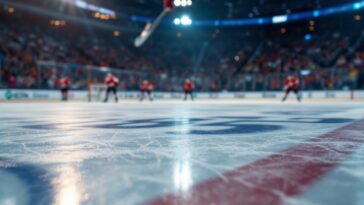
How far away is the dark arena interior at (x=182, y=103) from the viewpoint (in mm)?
1497

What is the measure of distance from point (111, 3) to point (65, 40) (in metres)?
7.82

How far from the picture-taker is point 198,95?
89.0 feet

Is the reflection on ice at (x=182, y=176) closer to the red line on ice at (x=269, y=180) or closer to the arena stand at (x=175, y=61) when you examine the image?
the red line on ice at (x=269, y=180)

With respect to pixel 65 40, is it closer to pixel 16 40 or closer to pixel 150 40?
pixel 16 40

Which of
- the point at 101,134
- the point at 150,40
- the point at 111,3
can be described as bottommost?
the point at 101,134

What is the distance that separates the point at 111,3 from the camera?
32.6 meters

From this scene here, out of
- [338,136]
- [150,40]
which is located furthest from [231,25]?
[338,136]

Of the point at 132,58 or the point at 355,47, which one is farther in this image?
the point at 132,58

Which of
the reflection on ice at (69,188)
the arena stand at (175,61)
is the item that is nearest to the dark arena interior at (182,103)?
the reflection on ice at (69,188)

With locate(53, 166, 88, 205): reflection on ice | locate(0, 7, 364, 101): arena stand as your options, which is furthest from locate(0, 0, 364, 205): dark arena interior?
locate(0, 7, 364, 101): arena stand

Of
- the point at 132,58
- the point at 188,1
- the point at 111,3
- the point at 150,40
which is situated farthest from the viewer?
the point at 150,40

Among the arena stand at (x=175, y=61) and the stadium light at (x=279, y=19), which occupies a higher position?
the stadium light at (x=279, y=19)

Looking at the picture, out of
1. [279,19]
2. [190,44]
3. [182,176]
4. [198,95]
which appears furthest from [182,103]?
[190,44]

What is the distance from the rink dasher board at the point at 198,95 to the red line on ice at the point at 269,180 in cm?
1765
